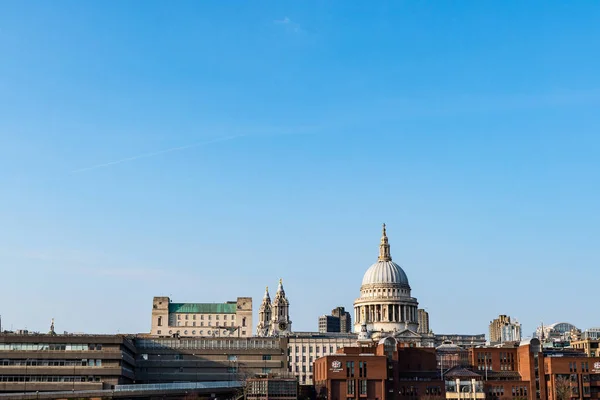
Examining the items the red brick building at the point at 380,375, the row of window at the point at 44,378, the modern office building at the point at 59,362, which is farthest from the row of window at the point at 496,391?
the row of window at the point at 44,378

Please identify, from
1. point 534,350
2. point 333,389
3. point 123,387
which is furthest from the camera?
point 534,350

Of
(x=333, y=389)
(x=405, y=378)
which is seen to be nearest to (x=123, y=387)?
(x=333, y=389)

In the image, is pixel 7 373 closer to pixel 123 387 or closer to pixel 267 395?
pixel 123 387

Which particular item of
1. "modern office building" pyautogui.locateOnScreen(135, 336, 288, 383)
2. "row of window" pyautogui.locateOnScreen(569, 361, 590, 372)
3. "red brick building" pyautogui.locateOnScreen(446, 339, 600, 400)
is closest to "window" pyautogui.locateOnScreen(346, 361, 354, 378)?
"red brick building" pyautogui.locateOnScreen(446, 339, 600, 400)

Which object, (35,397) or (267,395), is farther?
(267,395)

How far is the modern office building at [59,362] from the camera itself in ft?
506

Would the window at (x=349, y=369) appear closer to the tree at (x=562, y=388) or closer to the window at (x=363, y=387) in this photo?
the window at (x=363, y=387)

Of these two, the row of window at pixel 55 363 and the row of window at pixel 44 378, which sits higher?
the row of window at pixel 55 363

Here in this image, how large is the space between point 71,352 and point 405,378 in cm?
6236

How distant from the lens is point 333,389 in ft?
540

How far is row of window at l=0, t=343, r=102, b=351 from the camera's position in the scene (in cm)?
15650

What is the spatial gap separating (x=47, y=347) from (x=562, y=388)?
306 feet

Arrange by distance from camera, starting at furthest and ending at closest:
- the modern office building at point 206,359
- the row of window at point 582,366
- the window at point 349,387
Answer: the modern office building at point 206,359 → the row of window at point 582,366 → the window at point 349,387

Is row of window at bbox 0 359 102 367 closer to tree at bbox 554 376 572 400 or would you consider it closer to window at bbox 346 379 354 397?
window at bbox 346 379 354 397
